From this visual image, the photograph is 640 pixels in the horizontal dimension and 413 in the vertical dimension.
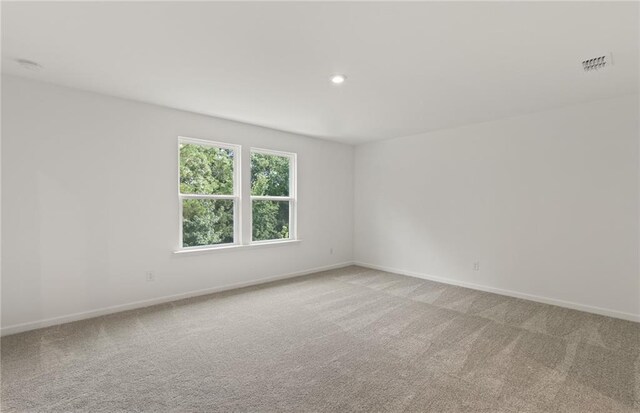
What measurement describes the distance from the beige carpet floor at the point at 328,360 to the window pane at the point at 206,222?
Answer: 0.86 meters

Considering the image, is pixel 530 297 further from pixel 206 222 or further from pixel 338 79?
pixel 206 222

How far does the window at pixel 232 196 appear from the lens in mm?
4043

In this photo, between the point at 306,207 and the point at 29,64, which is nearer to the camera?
the point at 29,64

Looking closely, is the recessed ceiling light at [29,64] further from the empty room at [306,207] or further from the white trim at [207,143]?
the white trim at [207,143]

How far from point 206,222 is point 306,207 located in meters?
1.75

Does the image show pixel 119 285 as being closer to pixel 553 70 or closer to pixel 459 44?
pixel 459 44

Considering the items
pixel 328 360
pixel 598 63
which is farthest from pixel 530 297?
pixel 328 360

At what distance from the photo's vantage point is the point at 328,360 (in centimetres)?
241

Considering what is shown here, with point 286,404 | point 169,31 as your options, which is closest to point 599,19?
point 169,31

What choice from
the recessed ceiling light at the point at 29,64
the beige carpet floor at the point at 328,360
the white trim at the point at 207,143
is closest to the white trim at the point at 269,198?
the white trim at the point at 207,143

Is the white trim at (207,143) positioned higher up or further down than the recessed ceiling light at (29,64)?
further down

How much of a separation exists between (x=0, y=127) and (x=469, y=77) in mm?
4334

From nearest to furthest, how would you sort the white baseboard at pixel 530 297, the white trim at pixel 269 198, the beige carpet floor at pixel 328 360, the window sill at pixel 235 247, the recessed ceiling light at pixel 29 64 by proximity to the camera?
1. the beige carpet floor at pixel 328 360
2. the recessed ceiling light at pixel 29 64
3. the white baseboard at pixel 530 297
4. the window sill at pixel 235 247
5. the white trim at pixel 269 198

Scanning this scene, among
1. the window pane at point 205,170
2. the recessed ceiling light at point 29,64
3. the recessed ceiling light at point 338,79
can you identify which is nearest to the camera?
the recessed ceiling light at point 29,64
